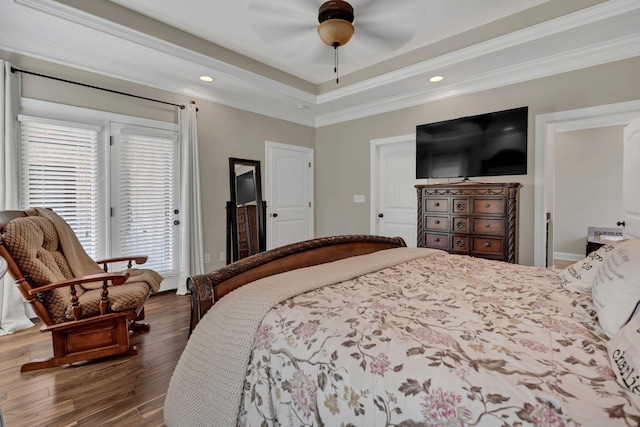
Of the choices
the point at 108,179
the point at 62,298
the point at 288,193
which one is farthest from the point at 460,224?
the point at 108,179

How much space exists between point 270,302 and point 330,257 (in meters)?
0.85

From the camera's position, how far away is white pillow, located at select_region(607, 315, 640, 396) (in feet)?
2.19

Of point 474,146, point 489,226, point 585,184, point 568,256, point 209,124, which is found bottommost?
point 568,256

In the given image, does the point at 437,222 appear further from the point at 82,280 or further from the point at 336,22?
the point at 82,280

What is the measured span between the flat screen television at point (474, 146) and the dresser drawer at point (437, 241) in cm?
74

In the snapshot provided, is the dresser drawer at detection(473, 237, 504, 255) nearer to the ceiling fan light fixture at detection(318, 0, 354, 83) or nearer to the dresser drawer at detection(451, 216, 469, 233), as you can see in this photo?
the dresser drawer at detection(451, 216, 469, 233)

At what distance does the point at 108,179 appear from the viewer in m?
3.29

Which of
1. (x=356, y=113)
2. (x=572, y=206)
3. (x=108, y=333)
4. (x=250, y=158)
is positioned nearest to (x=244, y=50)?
(x=250, y=158)

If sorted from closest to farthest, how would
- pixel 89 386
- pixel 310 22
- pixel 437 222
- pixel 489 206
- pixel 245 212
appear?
1. pixel 89 386
2. pixel 310 22
3. pixel 489 206
4. pixel 437 222
5. pixel 245 212

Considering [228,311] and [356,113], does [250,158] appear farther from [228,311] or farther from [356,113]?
[228,311]

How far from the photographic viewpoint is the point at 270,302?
119 centimetres

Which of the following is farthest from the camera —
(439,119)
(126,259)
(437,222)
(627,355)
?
(439,119)

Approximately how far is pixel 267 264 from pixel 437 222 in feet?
7.99

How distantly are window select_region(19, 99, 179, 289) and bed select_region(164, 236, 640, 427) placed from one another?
8.43 ft
